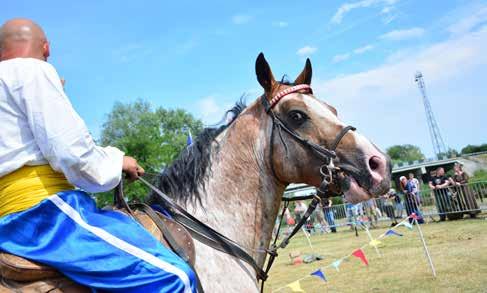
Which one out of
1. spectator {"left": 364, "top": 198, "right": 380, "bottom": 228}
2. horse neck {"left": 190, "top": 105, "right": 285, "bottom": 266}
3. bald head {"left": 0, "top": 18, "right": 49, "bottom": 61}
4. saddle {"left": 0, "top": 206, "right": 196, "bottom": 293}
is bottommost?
spectator {"left": 364, "top": 198, "right": 380, "bottom": 228}

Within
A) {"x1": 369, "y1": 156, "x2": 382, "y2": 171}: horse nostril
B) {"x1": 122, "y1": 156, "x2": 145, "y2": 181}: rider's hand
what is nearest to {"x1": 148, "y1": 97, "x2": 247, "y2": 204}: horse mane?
{"x1": 122, "y1": 156, "x2": 145, "y2": 181}: rider's hand

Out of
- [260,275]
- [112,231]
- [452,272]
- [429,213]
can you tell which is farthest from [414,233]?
[112,231]

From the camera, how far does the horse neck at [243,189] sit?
9.80ft

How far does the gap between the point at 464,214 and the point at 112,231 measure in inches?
726

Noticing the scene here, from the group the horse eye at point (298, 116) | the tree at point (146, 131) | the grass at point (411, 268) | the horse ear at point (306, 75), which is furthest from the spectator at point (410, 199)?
the tree at point (146, 131)

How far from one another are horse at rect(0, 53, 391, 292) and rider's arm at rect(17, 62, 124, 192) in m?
0.90

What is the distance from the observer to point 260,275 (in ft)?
10.00

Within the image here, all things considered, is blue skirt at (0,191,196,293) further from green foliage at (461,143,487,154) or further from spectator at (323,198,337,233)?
green foliage at (461,143,487,154)

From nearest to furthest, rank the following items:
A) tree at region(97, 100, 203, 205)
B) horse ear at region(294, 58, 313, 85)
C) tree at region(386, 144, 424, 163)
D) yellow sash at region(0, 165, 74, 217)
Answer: yellow sash at region(0, 165, 74, 217), horse ear at region(294, 58, 313, 85), tree at region(97, 100, 203, 205), tree at region(386, 144, 424, 163)

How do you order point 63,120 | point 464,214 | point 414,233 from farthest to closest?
point 464,214, point 414,233, point 63,120

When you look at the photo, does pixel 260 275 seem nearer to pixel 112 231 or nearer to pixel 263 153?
pixel 263 153

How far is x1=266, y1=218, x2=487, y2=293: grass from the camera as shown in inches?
300

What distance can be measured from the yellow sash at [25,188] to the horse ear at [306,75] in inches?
84.3

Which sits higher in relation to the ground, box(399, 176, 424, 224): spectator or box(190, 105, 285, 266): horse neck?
box(190, 105, 285, 266): horse neck
